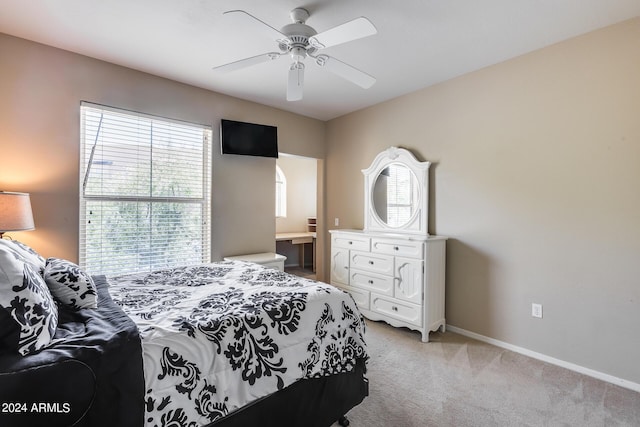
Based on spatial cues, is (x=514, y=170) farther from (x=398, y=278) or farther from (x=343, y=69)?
(x=343, y=69)

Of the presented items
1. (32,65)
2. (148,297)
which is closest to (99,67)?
(32,65)

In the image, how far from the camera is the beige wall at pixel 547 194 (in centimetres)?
219

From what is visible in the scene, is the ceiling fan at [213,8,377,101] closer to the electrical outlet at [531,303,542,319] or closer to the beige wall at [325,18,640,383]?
the beige wall at [325,18,640,383]

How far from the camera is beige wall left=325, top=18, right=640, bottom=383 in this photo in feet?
7.19

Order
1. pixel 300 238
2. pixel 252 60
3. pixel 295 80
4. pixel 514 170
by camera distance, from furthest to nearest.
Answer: pixel 300 238
pixel 514 170
pixel 295 80
pixel 252 60

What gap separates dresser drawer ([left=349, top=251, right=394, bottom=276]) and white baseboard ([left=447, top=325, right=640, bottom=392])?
0.89 metres

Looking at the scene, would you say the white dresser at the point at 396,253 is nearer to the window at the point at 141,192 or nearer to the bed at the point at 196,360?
the bed at the point at 196,360

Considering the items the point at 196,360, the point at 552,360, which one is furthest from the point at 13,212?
the point at 552,360

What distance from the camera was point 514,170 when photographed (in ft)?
8.92

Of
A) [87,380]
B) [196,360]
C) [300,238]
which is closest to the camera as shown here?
[87,380]

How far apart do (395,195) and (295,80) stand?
191 cm

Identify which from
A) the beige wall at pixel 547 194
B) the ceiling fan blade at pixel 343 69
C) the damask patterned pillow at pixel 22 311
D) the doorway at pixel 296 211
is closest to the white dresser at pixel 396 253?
the beige wall at pixel 547 194

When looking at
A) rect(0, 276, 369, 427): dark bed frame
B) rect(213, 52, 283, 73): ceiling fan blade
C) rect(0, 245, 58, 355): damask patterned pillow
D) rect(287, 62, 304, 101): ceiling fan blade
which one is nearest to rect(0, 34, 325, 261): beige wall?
rect(213, 52, 283, 73): ceiling fan blade

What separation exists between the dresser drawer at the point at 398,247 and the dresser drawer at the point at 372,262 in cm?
6
